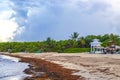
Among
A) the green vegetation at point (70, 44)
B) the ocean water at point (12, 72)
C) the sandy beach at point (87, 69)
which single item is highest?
the green vegetation at point (70, 44)

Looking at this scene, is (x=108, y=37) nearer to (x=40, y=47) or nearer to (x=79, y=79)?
(x=40, y=47)

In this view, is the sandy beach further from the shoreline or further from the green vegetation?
the green vegetation

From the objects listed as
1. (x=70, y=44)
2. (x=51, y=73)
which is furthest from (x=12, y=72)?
(x=70, y=44)

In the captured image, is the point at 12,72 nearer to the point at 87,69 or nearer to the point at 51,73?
the point at 51,73

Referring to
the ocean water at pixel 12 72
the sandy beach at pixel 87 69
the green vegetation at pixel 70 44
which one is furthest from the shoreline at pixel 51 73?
the green vegetation at pixel 70 44

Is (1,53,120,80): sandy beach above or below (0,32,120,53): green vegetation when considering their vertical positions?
below

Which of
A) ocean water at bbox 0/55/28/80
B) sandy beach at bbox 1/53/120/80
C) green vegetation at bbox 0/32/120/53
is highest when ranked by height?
green vegetation at bbox 0/32/120/53

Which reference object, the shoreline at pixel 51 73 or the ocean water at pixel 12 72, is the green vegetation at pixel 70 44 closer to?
the ocean water at pixel 12 72

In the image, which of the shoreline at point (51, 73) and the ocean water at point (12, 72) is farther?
the ocean water at point (12, 72)

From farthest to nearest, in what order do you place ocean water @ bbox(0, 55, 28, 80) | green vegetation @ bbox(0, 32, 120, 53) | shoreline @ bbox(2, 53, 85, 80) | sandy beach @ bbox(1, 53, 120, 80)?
green vegetation @ bbox(0, 32, 120, 53) → ocean water @ bbox(0, 55, 28, 80) → shoreline @ bbox(2, 53, 85, 80) → sandy beach @ bbox(1, 53, 120, 80)

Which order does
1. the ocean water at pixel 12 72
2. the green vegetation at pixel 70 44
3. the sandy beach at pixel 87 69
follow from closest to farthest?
the sandy beach at pixel 87 69 < the ocean water at pixel 12 72 < the green vegetation at pixel 70 44

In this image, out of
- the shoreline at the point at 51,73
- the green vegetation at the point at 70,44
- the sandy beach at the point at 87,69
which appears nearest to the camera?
the sandy beach at the point at 87,69

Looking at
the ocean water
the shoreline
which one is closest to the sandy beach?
the shoreline

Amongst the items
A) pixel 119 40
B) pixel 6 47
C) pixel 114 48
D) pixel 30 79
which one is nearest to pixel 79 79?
pixel 30 79
